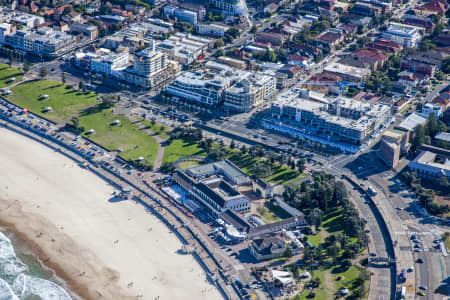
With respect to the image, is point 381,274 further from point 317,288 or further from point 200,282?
point 200,282

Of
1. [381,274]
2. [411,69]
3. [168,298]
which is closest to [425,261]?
[381,274]

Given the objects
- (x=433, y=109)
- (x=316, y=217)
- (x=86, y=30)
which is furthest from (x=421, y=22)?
(x=316, y=217)

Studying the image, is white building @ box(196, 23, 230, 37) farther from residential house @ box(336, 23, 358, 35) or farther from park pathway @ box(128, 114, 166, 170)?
park pathway @ box(128, 114, 166, 170)

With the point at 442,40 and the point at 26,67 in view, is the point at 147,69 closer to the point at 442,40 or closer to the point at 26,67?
the point at 26,67

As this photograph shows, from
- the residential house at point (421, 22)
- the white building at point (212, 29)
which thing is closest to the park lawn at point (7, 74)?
the white building at point (212, 29)

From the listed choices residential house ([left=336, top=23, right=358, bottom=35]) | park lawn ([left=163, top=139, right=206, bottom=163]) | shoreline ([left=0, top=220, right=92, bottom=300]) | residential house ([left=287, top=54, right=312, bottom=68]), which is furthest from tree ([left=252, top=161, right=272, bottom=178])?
residential house ([left=336, top=23, right=358, bottom=35])
